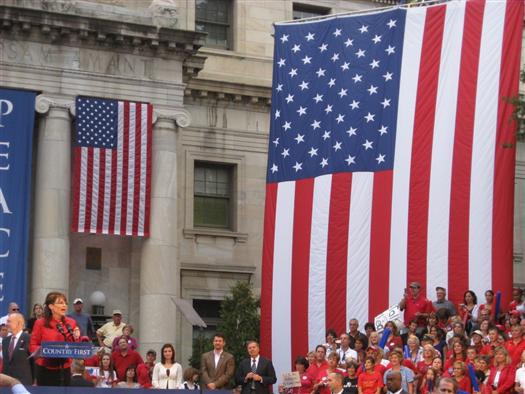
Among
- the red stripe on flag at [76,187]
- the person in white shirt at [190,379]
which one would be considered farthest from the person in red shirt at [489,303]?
the red stripe on flag at [76,187]

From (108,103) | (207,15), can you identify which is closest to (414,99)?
(108,103)

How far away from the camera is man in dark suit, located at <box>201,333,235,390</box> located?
78.9 feet

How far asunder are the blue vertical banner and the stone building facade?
336mm

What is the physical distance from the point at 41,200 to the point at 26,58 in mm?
3496

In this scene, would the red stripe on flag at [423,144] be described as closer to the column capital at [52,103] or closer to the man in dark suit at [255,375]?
the man in dark suit at [255,375]

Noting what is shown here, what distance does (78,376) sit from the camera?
2206cm

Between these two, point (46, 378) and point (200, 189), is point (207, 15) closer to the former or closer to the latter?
point (200, 189)

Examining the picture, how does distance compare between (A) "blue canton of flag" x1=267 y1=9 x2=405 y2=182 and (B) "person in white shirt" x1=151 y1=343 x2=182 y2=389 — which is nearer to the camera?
(B) "person in white shirt" x1=151 y1=343 x2=182 y2=389

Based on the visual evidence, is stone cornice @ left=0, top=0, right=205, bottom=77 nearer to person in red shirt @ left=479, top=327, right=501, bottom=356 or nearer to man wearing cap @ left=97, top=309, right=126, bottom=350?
man wearing cap @ left=97, top=309, right=126, bottom=350

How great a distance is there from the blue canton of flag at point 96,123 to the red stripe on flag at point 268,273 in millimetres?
4207

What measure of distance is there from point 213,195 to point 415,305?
40.2 ft

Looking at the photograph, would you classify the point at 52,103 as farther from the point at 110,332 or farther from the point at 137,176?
the point at 110,332

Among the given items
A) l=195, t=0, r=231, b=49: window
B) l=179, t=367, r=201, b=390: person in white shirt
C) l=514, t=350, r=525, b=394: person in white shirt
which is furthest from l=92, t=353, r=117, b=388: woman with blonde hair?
l=195, t=0, r=231, b=49: window

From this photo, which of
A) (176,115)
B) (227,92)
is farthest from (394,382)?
(227,92)
